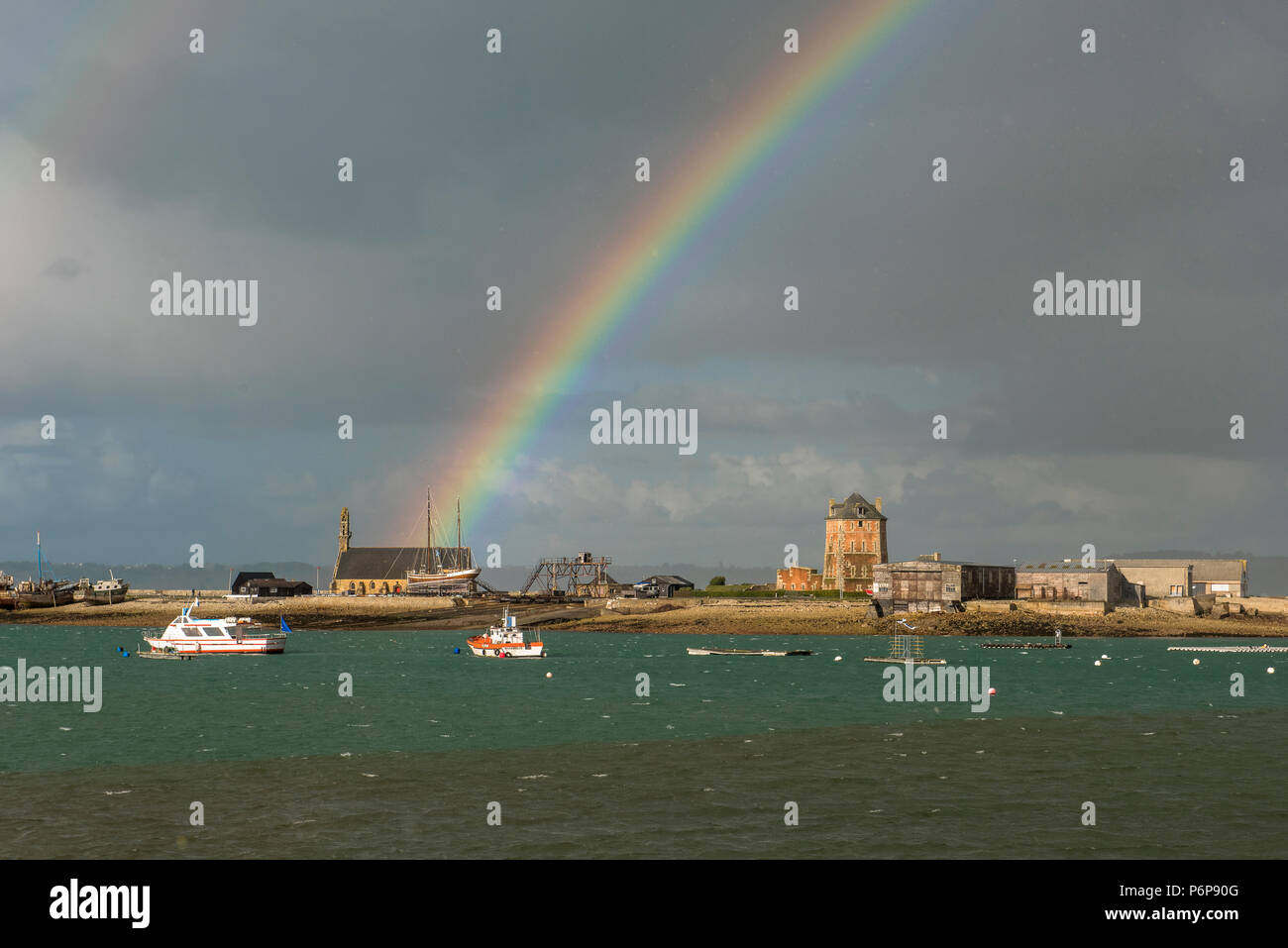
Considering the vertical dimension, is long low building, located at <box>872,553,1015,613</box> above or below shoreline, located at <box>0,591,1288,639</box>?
above

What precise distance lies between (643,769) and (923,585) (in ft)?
444

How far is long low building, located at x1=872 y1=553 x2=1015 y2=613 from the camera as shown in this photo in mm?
171125

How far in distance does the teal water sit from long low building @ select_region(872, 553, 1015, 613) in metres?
79.4

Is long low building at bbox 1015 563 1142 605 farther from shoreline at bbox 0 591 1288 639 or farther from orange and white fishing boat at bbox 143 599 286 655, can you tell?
orange and white fishing boat at bbox 143 599 286 655

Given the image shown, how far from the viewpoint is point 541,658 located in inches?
4737

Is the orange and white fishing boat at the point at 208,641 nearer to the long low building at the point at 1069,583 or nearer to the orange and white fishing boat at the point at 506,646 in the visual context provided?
the orange and white fishing boat at the point at 506,646

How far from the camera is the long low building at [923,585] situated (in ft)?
561

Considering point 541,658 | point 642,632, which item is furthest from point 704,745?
point 642,632

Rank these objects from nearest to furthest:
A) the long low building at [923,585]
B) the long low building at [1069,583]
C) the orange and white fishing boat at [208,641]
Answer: the orange and white fishing boat at [208,641] → the long low building at [923,585] → the long low building at [1069,583]

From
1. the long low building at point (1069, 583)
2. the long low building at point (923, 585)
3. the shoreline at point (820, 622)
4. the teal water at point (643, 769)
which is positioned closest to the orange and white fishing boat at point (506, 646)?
the teal water at point (643, 769)

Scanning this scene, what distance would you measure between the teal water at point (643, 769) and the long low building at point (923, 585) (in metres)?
79.4

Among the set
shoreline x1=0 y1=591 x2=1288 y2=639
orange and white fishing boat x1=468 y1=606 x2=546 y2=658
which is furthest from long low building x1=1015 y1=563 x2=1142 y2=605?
orange and white fishing boat x1=468 y1=606 x2=546 y2=658

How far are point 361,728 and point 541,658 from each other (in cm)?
6250

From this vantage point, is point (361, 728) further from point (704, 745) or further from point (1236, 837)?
point (1236, 837)
